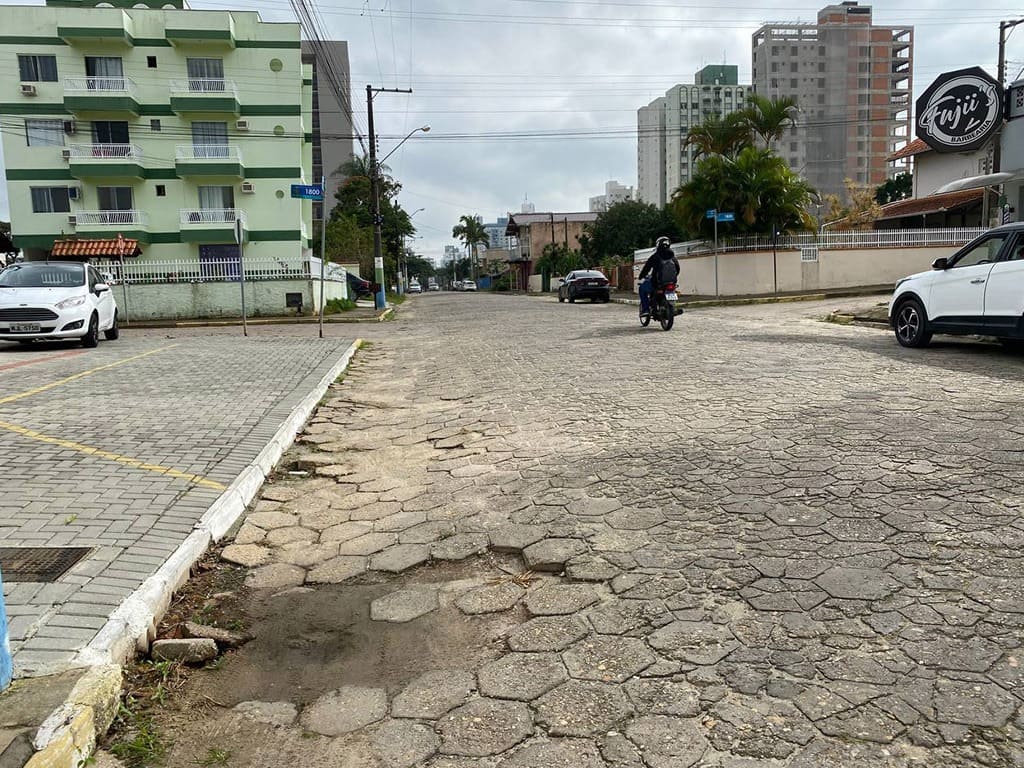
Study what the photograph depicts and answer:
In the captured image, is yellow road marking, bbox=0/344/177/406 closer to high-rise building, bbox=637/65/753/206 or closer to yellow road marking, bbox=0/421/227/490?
yellow road marking, bbox=0/421/227/490

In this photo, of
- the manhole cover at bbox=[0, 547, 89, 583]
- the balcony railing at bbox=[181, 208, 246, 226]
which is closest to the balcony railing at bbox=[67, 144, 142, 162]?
the balcony railing at bbox=[181, 208, 246, 226]

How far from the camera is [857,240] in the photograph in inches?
1229

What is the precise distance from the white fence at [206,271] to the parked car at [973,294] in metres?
21.2

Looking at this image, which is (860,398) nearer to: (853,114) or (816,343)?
(816,343)

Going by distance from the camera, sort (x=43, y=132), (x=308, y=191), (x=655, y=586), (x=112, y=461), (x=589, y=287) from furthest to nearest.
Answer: (x=43, y=132)
(x=589, y=287)
(x=308, y=191)
(x=112, y=461)
(x=655, y=586)

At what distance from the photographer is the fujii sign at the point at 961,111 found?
18125 mm

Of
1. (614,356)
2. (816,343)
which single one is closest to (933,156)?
(816,343)

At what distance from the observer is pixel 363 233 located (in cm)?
5309

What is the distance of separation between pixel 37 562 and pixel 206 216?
41847mm

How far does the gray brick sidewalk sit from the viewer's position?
3471 millimetres

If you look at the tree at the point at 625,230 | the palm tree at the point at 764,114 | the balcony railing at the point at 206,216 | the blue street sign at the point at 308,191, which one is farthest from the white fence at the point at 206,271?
the tree at the point at 625,230

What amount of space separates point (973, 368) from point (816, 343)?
11.2 feet

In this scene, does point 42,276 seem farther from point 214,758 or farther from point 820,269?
point 820,269

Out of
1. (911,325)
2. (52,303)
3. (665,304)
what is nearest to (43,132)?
(52,303)
